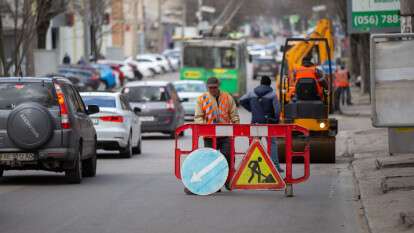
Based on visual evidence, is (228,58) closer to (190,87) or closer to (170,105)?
(190,87)

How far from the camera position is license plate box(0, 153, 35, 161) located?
1731cm

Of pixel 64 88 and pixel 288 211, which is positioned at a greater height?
pixel 64 88

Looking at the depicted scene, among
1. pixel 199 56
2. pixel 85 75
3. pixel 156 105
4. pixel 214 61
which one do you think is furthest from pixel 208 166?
pixel 85 75

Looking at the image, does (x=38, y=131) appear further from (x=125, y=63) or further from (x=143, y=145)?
(x=125, y=63)

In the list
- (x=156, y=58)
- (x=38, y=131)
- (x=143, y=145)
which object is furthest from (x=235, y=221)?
(x=156, y=58)

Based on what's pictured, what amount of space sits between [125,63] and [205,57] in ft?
91.1

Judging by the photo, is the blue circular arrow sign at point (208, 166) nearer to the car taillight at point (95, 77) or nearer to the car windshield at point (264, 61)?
the car taillight at point (95, 77)

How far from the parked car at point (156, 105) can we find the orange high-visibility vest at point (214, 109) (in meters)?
15.0

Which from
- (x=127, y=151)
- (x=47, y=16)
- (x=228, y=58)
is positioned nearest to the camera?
(x=127, y=151)

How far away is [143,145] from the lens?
3023 cm

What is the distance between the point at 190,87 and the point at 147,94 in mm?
10343

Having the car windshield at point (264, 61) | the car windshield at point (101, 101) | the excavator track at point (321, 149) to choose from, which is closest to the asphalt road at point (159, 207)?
the excavator track at point (321, 149)

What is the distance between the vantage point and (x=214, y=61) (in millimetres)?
52031

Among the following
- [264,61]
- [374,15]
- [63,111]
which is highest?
[374,15]
